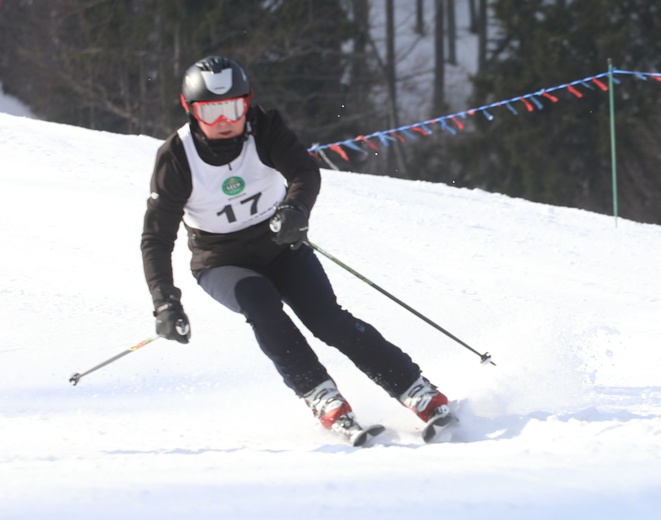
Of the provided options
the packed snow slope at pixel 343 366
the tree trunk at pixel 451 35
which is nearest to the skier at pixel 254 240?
the packed snow slope at pixel 343 366

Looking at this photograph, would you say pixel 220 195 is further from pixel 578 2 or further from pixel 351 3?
pixel 351 3

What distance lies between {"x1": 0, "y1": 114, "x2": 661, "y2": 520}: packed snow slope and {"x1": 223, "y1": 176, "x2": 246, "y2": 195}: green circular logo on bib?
33.8 inches

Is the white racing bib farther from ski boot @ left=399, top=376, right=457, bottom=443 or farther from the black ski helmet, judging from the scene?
ski boot @ left=399, top=376, right=457, bottom=443

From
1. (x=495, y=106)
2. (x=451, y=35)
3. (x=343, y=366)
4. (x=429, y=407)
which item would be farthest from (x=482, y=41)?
(x=429, y=407)

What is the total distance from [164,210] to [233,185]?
25cm

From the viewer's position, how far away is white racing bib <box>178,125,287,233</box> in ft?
12.3

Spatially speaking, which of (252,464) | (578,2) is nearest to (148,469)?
(252,464)

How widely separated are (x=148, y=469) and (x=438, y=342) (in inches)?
107

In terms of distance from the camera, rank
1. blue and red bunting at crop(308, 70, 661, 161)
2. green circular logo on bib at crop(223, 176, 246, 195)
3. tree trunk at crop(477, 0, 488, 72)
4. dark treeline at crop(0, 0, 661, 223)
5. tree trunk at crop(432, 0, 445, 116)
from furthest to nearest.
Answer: tree trunk at crop(432, 0, 445, 116) < tree trunk at crop(477, 0, 488, 72) < dark treeline at crop(0, 0, 661, 223) < blue and red bunting at crop(308, 70, 661, 161) < green circular logo on bib at crop(223, 176, 246, 195)

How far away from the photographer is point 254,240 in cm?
389

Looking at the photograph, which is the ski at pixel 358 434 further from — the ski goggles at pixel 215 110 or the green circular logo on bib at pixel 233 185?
the ski goggles at pixel 215 110

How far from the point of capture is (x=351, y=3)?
74.3 feet

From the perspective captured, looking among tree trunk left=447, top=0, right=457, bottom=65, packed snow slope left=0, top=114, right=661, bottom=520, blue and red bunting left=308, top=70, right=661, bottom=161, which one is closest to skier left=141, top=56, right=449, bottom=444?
packed snow slope left=0, top=114, right=661, bottom=520

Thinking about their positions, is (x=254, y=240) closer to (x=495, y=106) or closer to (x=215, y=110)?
(x=215, y=110)
